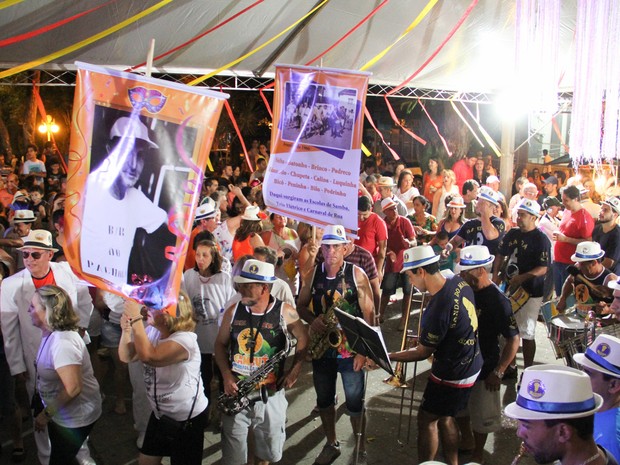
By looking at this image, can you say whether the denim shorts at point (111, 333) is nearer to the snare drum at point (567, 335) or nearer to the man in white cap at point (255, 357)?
the man in white cap at point (255, 357)

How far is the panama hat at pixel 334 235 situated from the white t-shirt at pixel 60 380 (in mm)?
2195

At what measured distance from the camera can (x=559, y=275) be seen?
354 inches

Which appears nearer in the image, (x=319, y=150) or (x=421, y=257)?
(x=421, y=257)

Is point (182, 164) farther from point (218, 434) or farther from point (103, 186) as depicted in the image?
point (218, 434)

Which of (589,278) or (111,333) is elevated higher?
(589,278)

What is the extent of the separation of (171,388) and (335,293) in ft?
5.76

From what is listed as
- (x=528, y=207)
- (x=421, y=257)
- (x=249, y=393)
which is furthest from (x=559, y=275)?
(x=249, y=393)

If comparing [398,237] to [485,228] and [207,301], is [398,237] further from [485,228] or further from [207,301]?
[207,301]

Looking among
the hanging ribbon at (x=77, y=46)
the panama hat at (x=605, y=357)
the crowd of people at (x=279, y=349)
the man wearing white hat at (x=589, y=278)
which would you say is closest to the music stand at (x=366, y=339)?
the crowd of people at (x=279, y=349)

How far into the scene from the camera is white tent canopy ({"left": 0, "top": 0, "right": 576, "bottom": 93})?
8609 millimetres

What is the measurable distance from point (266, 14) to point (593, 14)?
209 inches

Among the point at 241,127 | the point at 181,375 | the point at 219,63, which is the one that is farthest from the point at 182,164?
the point at 241,127

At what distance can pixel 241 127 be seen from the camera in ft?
81.9

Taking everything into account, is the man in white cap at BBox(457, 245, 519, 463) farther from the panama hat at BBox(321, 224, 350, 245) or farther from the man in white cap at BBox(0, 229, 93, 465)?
the man in white cap at BBox(0, 229, 93, 465)
